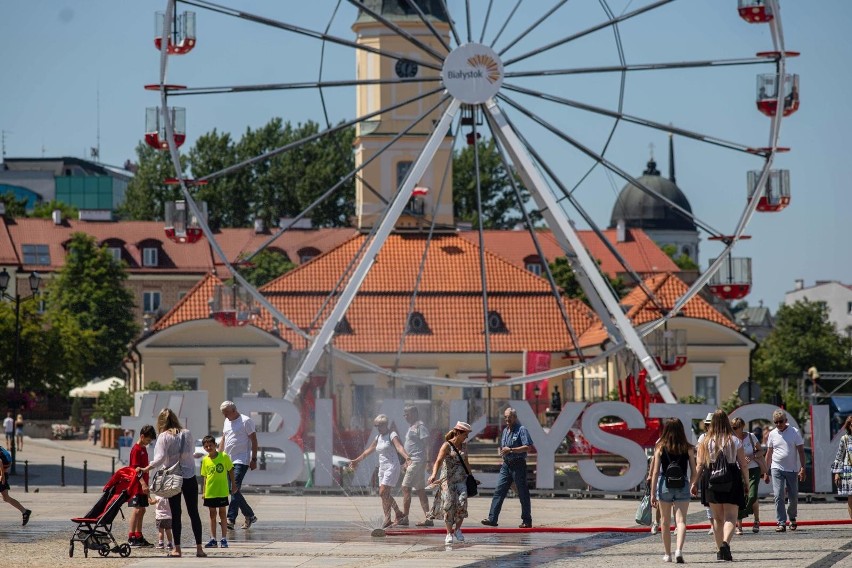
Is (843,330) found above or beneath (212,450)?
above

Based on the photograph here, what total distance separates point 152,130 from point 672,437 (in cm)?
2104

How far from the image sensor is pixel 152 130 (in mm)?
41125

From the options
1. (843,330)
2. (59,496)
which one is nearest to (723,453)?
(59,496)

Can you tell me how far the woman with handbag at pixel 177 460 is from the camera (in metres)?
23.8

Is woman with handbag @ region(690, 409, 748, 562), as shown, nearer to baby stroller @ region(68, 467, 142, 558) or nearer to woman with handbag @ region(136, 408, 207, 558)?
woman with handbag @ region(136, 408, 207, 558)

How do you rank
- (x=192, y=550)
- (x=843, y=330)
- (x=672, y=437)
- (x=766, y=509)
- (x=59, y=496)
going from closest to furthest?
1. (x=672, y=437)
2. (x=192, y=550)
3. (x=766, y=509)
4. (x=59, y=496)
5. (x=843, y=330)

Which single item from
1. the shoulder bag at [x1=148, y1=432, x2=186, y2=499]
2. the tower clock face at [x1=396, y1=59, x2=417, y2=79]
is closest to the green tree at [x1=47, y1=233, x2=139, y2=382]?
the tower clock face at [x1=396, y1=59, x2=417, y2=79]

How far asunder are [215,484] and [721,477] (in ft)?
21.4

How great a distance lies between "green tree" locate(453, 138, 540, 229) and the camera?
12481cm

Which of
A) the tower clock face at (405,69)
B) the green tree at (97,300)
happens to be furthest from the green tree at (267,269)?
the tower clock face at (405,69)

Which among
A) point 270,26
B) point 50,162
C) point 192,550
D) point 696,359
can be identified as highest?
point 50,162

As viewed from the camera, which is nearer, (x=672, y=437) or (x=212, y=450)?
(x=672, y=437)

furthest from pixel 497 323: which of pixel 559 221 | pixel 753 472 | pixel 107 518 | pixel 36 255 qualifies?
pixel 107 518

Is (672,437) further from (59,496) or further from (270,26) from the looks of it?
(270,26)
